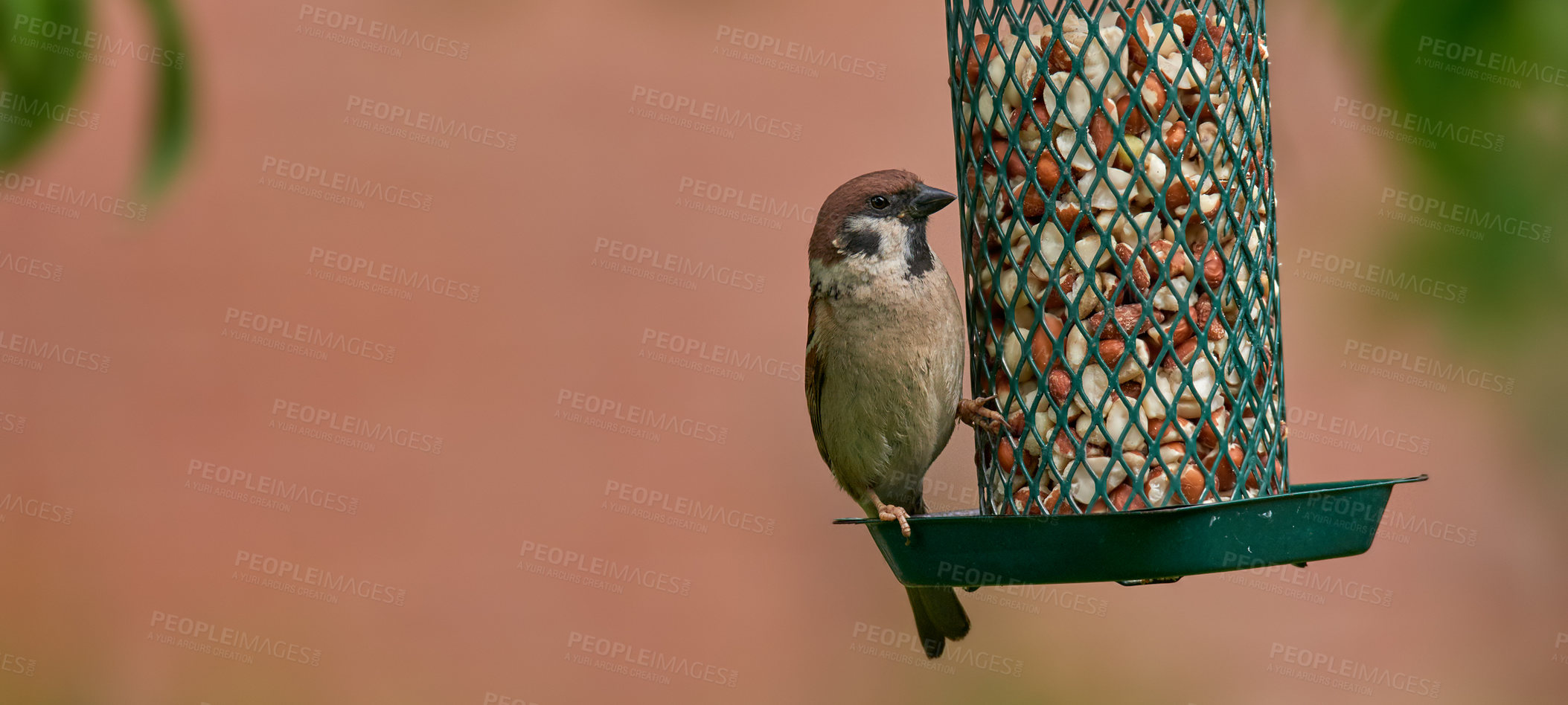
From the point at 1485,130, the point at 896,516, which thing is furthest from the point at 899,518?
the point at 1485,130

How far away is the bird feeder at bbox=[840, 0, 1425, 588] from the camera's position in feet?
8.50

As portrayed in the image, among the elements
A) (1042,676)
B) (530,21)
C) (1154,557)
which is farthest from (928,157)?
(1154,557)

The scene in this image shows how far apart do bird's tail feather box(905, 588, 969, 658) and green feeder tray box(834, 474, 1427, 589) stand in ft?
3.00

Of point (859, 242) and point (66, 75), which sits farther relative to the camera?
point (859, 242)

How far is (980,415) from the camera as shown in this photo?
2.90 m

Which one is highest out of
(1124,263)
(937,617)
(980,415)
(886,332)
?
(1124,263)

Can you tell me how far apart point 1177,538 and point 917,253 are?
1.06m

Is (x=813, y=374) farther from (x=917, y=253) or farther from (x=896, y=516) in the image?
(x=896, y=516)

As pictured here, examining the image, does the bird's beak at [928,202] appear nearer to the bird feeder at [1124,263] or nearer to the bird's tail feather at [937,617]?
the bird feeder at [1124,263]

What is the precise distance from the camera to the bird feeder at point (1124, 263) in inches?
102

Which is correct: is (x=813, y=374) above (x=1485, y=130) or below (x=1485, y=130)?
below

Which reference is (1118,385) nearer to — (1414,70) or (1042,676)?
(1414,70)

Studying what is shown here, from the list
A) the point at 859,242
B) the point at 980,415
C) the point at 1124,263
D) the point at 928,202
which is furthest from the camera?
the point at 859,242

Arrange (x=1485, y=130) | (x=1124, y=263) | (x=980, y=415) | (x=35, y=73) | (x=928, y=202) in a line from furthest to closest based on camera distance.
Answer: (x=928, y=202) → (x=980, y=415) → (x=1124, y=263) → (x=1485, y=130) → (x=35, y=73)
